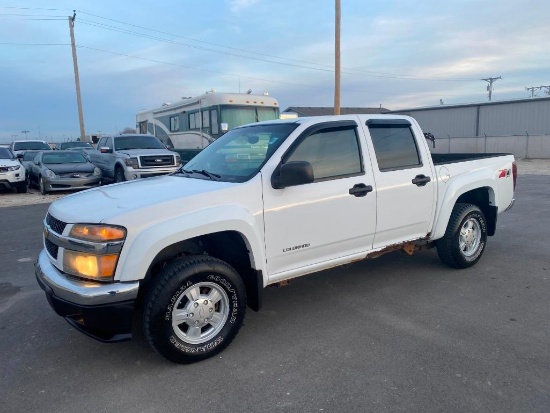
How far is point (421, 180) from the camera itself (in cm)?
488

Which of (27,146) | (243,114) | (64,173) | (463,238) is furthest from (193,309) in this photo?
(27,146)

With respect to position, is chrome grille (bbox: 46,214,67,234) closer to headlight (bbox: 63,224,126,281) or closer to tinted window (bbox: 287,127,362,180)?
headlight (bbox: 63,224,126,281)

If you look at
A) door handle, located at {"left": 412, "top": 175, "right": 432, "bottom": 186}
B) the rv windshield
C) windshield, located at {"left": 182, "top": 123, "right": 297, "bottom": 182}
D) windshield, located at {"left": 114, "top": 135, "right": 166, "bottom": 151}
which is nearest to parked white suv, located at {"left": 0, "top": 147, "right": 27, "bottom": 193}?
windshield, located at {"left": 114, "top": 135, "right": 166, "bottom": 151}

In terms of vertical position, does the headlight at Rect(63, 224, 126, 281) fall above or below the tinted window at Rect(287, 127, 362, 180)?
below

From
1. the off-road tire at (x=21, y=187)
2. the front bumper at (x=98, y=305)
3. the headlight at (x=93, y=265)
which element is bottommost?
the off-road tire at (x=21, y=187)

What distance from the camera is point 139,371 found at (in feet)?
11.1

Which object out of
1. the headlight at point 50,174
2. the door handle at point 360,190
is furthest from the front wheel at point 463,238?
the headlight at point 50,174

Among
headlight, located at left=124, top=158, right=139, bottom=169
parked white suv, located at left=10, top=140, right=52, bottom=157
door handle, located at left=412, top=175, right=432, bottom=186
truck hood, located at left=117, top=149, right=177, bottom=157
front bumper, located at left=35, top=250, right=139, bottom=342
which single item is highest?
parked white suv, located at left=10, top=140, right=52, bottom=157

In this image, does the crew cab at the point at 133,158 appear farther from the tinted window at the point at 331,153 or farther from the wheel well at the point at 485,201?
the tinted window at the point at 331,153

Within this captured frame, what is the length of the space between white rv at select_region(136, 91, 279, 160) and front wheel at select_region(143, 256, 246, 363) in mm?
10046

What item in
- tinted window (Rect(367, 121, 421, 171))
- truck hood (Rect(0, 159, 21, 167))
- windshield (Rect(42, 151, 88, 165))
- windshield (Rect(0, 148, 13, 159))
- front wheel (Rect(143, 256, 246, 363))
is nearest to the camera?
front wheel (Rect(143, 256, 246, 363))

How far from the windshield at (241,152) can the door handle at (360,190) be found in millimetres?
801

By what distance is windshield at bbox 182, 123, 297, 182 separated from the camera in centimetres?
401

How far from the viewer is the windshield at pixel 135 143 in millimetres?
15000
